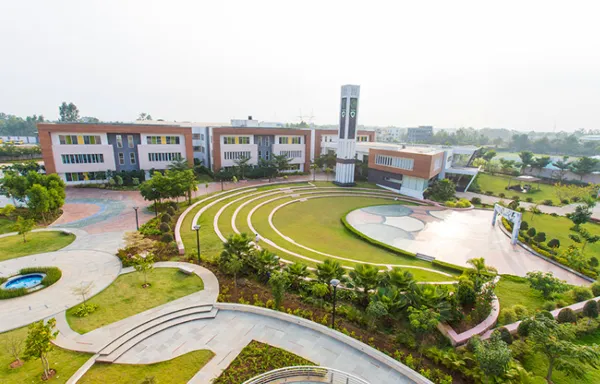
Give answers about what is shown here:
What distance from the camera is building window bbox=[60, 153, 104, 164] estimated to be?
3585 centimetres

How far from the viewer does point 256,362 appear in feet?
34.9

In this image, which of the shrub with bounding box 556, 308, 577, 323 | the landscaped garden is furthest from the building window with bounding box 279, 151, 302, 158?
the shrub with bounding box 556, 308, 577, 323

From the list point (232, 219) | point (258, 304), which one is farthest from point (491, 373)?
point (232, 219)

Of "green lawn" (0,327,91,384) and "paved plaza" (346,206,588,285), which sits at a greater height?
"green lawn" (0,327,91,384)

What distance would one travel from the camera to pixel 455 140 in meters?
124

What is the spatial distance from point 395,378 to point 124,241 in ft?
63.9

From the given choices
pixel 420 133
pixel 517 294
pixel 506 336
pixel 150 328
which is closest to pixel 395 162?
pixel 517 294

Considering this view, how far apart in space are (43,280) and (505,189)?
193ft

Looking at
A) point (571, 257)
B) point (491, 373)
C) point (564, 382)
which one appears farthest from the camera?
point (571, 257)

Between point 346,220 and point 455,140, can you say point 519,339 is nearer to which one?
point 346,220

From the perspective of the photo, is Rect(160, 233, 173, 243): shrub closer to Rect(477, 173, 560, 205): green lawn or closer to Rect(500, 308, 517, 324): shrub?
Rect(500, 308, 517, 324): shrub

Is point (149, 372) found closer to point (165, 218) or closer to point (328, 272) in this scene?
point (328, 272)

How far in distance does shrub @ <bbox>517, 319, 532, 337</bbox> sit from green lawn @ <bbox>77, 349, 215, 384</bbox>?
12.7 meters

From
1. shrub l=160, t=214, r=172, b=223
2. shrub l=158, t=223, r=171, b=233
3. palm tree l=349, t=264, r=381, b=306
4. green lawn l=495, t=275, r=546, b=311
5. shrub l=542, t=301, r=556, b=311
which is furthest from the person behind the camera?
shrub l=160, t=214, r=172, b=223
